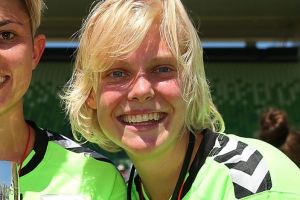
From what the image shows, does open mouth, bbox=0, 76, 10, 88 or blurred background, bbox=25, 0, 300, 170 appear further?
blurred background, bbox=25, 0, 300, 170

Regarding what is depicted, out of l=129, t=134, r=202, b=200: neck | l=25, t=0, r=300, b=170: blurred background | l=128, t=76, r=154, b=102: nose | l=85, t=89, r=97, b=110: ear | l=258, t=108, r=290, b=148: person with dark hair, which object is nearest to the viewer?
l=128, t=76, r=154, b=102: nose

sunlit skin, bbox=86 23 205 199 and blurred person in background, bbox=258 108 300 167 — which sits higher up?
sunlit skin, bbox=86 23 205 199

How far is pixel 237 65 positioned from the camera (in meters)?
10.5

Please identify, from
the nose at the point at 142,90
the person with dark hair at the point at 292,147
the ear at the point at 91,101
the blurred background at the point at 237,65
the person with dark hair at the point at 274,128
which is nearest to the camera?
the nose at the point at 142,90

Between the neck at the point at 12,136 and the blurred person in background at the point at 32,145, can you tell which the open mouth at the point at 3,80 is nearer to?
the blurred person in background at the point at 32,145

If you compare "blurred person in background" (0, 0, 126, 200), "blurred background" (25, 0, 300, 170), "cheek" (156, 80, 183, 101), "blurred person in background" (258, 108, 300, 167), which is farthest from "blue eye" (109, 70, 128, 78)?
"blurred background" (25, 0, 300, 170)

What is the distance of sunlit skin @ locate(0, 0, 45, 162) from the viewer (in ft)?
4.81

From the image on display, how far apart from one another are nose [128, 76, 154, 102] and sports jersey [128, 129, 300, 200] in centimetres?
24

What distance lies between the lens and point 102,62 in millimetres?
1529

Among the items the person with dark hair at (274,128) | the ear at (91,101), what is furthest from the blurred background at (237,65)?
the ear at (91,101)

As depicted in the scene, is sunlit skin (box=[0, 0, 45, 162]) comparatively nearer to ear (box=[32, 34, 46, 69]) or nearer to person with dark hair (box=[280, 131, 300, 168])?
ear (box=[32, 34, 46, 69])

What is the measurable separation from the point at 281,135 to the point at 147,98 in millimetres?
2246

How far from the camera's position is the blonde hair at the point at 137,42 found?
1491 millimetres

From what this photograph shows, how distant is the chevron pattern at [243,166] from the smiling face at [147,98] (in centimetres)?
15
